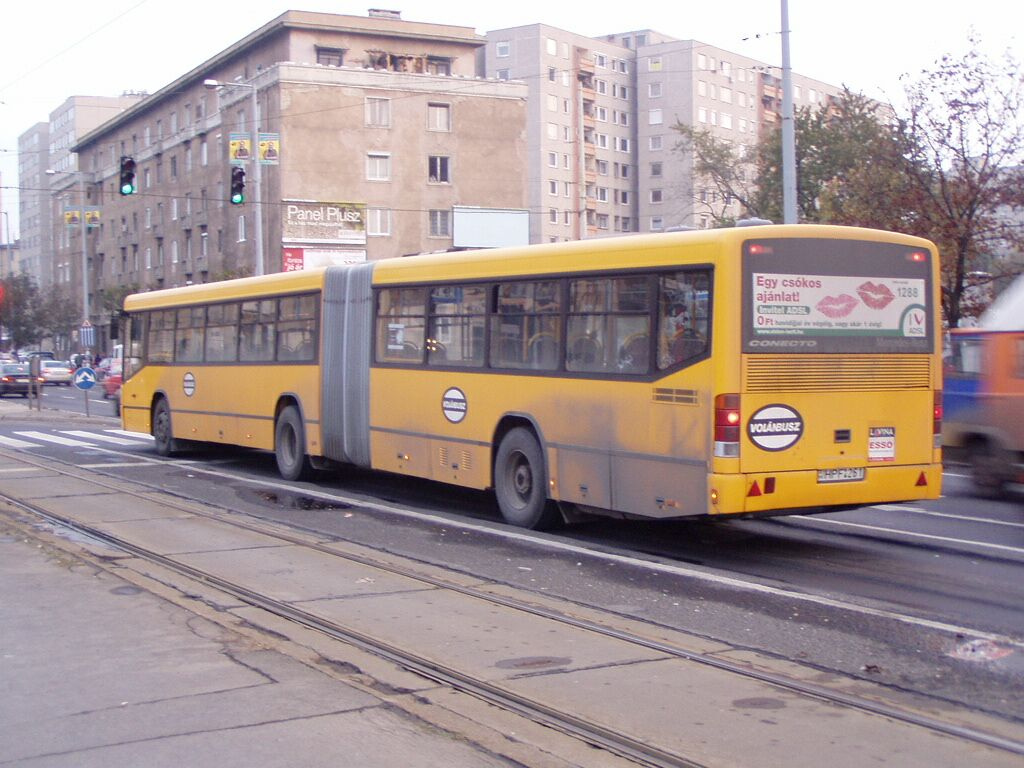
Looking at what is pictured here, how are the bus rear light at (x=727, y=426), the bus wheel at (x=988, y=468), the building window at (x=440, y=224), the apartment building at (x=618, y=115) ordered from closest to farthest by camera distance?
the bus rear light at (x=727, y=426), the bus wheel at (x=988, y=468), the building window at (x=440, y=224), the apartment building at (x=618, y=115)

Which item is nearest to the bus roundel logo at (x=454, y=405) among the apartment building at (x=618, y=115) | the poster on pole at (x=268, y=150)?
the poster on pole at (x=268, y=150)

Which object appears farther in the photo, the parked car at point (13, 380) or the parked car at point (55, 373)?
the parked car at point (55, 373)

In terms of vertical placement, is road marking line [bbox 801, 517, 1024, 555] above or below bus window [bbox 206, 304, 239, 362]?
below

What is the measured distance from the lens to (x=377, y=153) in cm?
5856

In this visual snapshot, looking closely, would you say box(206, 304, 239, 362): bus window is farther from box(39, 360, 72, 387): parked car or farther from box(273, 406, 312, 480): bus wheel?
box(39, 360, 72, 387): parked car

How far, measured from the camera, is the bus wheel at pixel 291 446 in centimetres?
1666

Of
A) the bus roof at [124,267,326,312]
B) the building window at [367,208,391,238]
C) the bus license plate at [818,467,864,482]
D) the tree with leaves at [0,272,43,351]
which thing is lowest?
the bus license plate at [818,467,864,482]

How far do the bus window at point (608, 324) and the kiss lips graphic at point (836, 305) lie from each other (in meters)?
1.45

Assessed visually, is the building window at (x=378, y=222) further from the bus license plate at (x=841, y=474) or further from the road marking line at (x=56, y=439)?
the bus license plate at (x=841, y=474)

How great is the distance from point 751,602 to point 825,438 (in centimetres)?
209

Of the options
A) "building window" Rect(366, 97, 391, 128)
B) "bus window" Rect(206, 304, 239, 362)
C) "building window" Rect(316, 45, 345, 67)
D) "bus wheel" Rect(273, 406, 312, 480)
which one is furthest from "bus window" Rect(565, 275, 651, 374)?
"building window" Rect(316, 45, 345, 67)

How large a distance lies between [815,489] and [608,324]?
235cm

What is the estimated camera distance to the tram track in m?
5.59

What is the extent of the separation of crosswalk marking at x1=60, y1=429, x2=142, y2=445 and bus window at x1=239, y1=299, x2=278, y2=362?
7446 millimetres
